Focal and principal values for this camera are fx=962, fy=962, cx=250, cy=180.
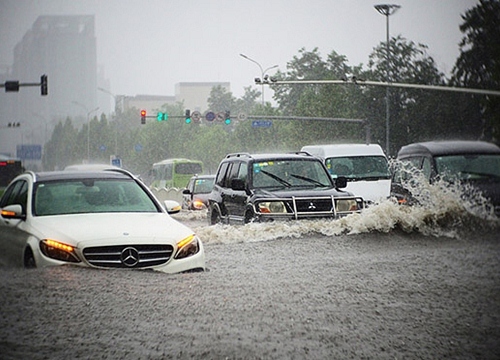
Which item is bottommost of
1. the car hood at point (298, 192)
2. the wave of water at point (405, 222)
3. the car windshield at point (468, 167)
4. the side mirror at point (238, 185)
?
the wave of water at point (405, 222)

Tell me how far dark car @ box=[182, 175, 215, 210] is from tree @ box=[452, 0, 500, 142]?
11.8 m

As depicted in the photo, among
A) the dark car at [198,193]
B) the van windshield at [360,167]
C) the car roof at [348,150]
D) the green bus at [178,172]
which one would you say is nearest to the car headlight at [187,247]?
the van windshield at [360,167]

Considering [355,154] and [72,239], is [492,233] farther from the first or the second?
[355,154]

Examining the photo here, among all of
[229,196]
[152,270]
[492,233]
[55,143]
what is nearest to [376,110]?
[229,196]

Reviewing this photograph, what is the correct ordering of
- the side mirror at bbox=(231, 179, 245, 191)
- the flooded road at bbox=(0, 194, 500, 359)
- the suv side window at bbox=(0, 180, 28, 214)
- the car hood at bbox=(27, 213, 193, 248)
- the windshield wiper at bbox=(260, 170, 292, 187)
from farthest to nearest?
1. the side mirror at bbox=(231, 179, 245, 191)
2. the windshield wiper at bbox=(260, 170, 292, 187)
3. the suv side window at bbox=(0, 180, 28, 214)
4. the car hood at bbox=(27, 213, 193, 248)
5. the flooded road at bbox=(0, 194, 500, 359)

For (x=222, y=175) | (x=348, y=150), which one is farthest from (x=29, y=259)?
(x=348, y=150)

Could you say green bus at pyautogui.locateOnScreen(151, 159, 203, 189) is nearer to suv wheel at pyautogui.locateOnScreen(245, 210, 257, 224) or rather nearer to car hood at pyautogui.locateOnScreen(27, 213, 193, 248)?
suv wheel at pyautogui.locateOnScreen(245, 210, 257, 224)

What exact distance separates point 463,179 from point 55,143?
187 meters

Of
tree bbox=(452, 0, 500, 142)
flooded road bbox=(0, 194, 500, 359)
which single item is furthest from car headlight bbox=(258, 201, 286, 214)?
tree bbox=(452, 0, 500, 142)

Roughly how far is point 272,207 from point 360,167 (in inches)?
395

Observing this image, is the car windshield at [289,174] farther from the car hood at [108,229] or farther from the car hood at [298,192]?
the car hood at [108,229]

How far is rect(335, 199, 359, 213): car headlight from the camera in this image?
683 inches

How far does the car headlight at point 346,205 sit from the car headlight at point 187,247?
22.0 feet

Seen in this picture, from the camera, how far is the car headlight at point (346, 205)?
56.9 ft
